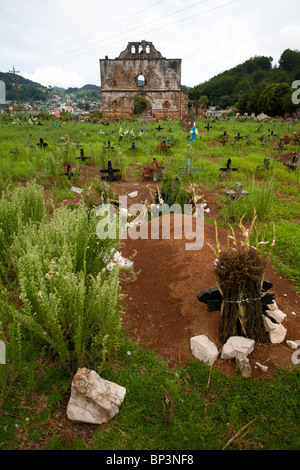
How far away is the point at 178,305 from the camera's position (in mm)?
2801

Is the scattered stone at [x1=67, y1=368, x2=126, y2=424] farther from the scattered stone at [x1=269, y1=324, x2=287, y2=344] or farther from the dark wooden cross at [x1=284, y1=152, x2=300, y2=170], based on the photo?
the dark wooden cross at [x1=284, y1=152, x2=300, y2=170]

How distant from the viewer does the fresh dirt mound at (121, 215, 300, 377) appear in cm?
232

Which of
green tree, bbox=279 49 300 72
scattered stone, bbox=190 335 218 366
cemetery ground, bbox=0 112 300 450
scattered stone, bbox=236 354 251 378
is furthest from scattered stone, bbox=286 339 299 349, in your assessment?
green tree, bbox=279 49 300 72

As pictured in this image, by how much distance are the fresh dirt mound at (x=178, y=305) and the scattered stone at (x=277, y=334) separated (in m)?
0.05

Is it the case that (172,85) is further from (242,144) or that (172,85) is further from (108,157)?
(108,157)

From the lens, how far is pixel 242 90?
58.6 meters

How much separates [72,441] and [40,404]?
355 mm

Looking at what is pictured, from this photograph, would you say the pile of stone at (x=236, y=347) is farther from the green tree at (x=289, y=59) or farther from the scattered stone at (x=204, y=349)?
the green tree at (x=289, y=59)

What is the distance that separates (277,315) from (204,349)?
0.78m

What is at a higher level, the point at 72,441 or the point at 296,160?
the point at 296,160

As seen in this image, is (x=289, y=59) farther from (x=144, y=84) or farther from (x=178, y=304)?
(x=178, y=304)

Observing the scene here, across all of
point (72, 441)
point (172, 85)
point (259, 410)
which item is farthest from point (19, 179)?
point (172, 85)

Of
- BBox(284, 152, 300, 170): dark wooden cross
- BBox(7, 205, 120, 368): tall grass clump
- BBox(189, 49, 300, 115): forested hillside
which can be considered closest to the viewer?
BBox(7, 205, 120, 368): tall grass clump

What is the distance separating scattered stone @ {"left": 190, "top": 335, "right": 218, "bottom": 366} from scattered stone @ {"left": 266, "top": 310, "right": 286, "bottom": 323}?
0.63 metres
